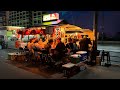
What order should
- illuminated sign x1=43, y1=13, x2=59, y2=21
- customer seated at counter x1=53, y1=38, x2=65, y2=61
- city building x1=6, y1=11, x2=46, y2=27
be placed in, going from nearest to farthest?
customer seated at counter x1=53, y1=38, x2=65, y2=61 → illuminated sign x1=43, y1=13, x2=59, y2=21 → city building x1=6, y1=11, x2=46, y2=27

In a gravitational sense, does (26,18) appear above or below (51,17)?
above

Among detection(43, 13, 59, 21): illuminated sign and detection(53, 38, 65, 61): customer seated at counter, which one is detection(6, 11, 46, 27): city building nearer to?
detection(43, 13, 59, 21): illuminated sign

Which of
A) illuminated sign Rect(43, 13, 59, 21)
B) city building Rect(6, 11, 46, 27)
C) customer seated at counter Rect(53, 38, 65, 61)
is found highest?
city building Rect(6, 11, 46, 27)

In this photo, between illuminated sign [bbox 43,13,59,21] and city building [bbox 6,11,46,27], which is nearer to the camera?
illuminated sign [bbox 43,13,59,21]

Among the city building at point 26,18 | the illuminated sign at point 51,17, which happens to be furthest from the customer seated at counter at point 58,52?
the city building at point 26,18

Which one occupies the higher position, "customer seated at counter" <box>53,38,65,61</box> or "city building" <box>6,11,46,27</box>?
"city building" <box>6,11,46,27</box>

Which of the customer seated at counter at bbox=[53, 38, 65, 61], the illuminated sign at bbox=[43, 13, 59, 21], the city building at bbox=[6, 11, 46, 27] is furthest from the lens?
the city building at bbox=[6, 11, 46, 27]

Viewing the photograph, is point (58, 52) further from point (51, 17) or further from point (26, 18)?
point (26, 18)

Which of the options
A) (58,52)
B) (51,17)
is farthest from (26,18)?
(58,52)

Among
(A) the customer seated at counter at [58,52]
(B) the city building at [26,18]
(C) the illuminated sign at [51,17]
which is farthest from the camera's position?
(B) the city building at [26,18]

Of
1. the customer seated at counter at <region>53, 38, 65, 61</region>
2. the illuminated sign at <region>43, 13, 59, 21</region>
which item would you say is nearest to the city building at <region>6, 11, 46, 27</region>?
the illuminated sign at <region>43, 13, 59, 21</region>

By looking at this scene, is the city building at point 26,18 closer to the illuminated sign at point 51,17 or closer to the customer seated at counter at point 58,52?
the illuminated sign at point 51,17
